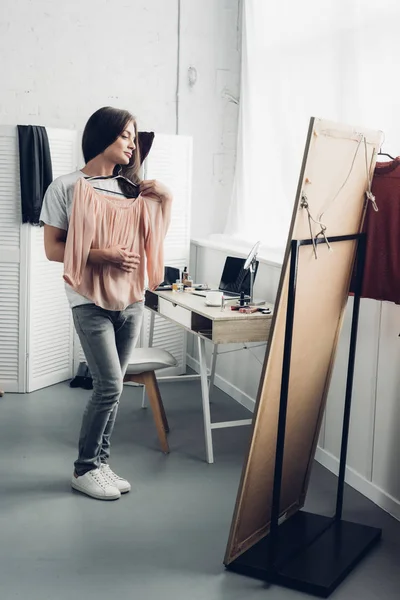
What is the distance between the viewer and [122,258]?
2854mm

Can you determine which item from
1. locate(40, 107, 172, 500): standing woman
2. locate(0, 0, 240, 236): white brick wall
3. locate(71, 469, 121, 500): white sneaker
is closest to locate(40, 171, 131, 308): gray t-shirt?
locate(40, 107, 172, 500): standing woman

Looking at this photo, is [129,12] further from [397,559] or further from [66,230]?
[397,559]

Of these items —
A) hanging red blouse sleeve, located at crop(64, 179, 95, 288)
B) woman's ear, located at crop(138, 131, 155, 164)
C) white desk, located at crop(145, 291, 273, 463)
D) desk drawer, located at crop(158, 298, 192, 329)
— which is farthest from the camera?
woman's ear, located at crop(138, 131, 155, 164)

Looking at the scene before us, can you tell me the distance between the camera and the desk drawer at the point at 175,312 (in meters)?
3.77

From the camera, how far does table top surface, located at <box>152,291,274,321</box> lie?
3.51m

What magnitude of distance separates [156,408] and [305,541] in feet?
3.97

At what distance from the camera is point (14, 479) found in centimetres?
330

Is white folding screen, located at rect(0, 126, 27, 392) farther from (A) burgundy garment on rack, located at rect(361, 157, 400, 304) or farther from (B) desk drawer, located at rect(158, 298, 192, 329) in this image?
(A) burgundy garment on rack, located at rect(361, 157, 400, 304)

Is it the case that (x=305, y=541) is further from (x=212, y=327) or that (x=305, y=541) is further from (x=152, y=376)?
(x=152, y=376)

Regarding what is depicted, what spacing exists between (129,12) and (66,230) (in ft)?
8.56

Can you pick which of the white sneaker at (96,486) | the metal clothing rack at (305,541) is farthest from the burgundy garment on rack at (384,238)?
the white sneaker at (96,486)

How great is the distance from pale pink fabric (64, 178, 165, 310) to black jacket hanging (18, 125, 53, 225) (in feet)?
5.10

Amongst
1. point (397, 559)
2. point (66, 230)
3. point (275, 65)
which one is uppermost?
point (275, 65)

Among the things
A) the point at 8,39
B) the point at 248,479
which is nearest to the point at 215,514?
the point at 248,479
